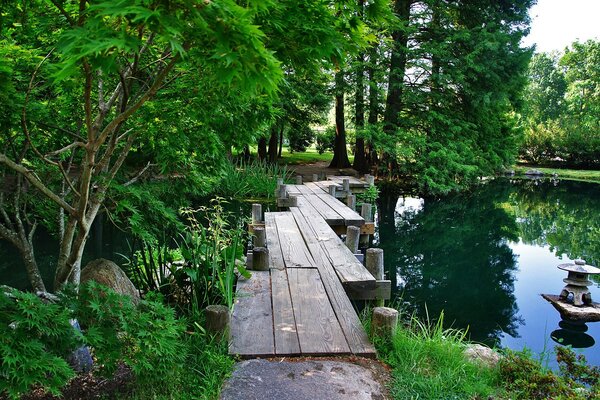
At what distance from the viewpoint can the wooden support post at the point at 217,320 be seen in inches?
133

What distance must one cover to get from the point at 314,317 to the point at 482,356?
150 centimetres

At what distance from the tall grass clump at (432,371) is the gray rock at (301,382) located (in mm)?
211

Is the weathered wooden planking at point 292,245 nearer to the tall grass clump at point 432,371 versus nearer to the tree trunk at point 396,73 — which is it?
the tall grass clump at point 432,371

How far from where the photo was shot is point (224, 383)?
299 centimetres

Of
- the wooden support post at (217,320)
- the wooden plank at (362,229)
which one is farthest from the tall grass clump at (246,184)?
the wooden support post at (217,320)

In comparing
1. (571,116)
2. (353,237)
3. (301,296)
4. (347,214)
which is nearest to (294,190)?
(347,214)

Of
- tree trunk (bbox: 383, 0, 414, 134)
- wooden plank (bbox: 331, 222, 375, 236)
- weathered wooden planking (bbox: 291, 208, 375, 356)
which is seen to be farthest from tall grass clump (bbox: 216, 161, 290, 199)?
weathered wooden planking (bbox: 291, 208, 375, 356)

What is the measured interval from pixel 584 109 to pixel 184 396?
47333 mm

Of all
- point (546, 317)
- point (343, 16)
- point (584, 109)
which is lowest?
point (546, 317)

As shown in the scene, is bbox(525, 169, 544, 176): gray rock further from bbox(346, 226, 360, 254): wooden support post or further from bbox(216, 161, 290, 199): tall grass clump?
bbox(346, 226, 360, 254): wooden support post

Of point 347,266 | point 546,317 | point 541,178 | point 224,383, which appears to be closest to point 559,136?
point 541,178

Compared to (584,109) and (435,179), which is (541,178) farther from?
(584,109)

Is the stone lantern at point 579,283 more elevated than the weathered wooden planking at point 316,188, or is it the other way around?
the weathered wooden planking at point 316,188

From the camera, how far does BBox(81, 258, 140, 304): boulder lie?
3988 millimetres
